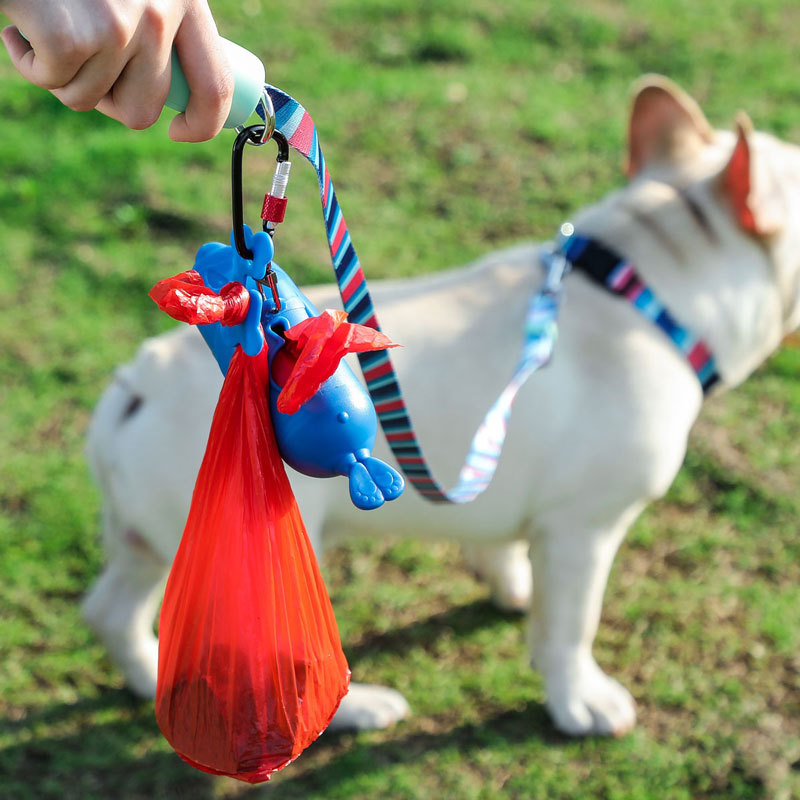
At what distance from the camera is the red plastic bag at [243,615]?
117 centimetres

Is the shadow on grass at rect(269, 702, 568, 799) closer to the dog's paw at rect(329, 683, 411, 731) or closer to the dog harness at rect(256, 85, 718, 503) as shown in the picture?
the dog's paw at rect(329, 683, 411, 731)

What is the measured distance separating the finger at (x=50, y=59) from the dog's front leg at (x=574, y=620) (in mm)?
1582

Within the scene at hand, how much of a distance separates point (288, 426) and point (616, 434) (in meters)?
1.20

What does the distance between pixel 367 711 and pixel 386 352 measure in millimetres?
1524

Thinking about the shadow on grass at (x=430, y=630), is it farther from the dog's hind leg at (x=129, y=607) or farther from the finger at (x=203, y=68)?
the finger at (x=203, y=68)

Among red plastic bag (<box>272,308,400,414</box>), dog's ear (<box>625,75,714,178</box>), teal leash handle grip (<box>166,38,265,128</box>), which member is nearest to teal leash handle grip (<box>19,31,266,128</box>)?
teal leash handle grip (<box>166,38,265,128</box>)

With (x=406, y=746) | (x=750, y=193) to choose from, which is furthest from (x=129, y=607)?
(x=750, y=193)

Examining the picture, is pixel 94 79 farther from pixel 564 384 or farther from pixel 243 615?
pixel 564 384

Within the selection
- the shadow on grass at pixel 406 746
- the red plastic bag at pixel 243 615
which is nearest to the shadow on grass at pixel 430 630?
the shadow on grass at pixel 406 746

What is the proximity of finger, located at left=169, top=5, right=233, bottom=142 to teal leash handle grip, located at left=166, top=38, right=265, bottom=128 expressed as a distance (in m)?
0.01

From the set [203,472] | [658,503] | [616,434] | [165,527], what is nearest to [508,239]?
[658,503]

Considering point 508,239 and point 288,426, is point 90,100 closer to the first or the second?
point 288,426

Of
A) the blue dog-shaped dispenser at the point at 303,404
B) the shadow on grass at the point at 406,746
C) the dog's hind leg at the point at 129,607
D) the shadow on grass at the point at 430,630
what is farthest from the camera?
the shadow on grass at the point at 430,630

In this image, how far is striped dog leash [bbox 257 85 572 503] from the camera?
1.16 meters
